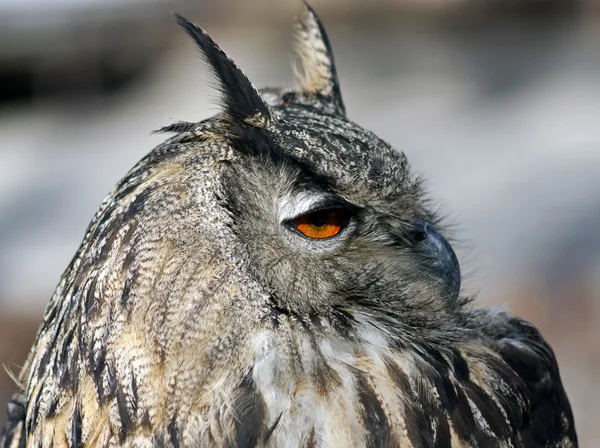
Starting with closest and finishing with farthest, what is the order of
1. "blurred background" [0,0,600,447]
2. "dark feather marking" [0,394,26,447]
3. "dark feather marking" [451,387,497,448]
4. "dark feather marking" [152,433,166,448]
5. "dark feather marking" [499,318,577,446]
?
"dark feather marking" [152,433,166,448], "dark feather marking" [451,387,497,448], "dark feather marking" [499,318,577,446], "dark feather marking" [0,394,26,447], "blurred background" [0,0,600,447]

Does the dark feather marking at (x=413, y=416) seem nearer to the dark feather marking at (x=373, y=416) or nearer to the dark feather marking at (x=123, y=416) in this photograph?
the dark feather marking at (x=373, y=416)

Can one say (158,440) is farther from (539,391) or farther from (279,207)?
(539,391)

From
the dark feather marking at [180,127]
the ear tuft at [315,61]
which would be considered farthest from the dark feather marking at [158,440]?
the ear tuft at [315,61]

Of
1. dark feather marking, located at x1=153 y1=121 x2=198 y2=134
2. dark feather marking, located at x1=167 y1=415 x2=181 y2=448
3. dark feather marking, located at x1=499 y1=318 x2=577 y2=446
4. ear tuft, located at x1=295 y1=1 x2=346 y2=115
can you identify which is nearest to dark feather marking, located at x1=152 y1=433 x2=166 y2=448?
dark feather marking, located at x1=167 y1=415 x2=181 y2=448

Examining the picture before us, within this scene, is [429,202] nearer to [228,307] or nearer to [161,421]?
[228,307]

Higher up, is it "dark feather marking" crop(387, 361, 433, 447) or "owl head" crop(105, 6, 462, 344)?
"owl head" crop(105, 6, 462, 344)

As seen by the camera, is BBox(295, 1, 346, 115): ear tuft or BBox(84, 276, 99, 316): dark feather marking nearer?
BBox(84, 276, 99, 316): dark feather marking

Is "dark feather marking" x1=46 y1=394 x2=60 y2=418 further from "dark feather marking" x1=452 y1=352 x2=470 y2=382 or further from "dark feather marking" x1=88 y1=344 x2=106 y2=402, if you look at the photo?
"dark feather marking" x1=452 y1=352 x2=470 y2=382
